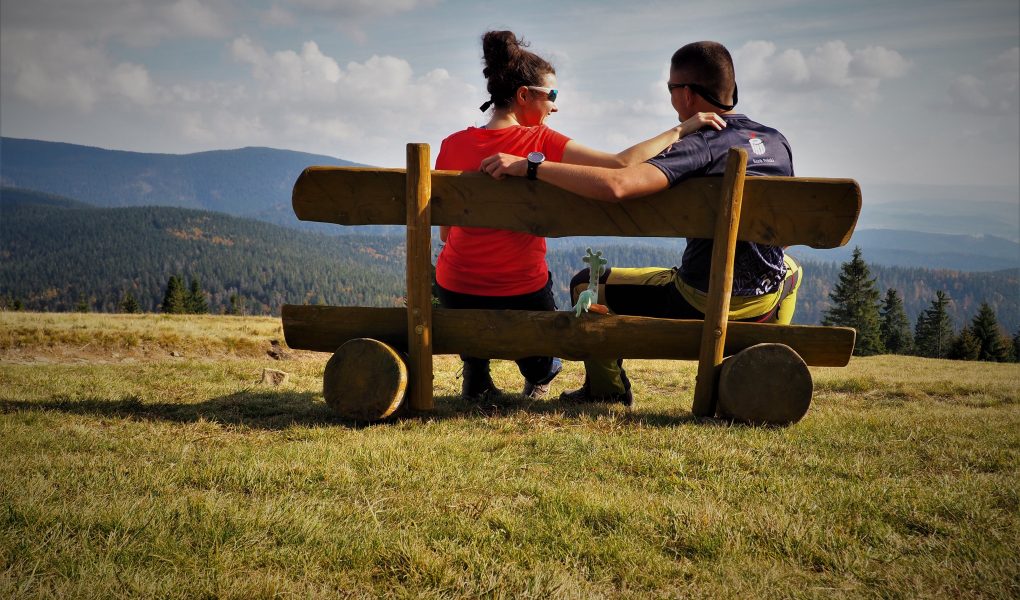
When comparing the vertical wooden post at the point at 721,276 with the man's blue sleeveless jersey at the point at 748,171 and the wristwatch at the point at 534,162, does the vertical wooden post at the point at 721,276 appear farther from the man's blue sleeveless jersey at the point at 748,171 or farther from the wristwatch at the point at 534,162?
the wristwatch at the point at 534,162

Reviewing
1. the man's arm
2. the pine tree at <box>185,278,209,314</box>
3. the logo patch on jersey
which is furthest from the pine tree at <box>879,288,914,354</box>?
the pine tree at <box>185,278,209,314</box>

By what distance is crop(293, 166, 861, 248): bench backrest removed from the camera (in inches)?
203

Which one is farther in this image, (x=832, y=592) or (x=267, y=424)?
(x=267, y=424)

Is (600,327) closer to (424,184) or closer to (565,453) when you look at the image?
(565,453)

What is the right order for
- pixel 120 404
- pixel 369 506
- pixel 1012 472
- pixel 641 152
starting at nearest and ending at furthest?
pixel 369 506 < pixel 1012 472 < pixel 641 152 < pixel 120 404

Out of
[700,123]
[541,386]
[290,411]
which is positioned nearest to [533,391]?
[541,386]

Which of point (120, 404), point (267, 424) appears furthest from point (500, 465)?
point (120, 404)

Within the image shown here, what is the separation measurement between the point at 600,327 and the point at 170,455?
11.1 feet

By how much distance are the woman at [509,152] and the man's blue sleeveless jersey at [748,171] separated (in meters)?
0.16

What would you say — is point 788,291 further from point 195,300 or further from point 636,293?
point 195,300

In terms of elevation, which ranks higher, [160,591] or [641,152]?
[641,152]

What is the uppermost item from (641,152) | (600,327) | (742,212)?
(641,152)

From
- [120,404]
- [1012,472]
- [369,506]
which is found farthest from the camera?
[120,404]

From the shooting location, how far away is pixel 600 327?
5.55 metres
